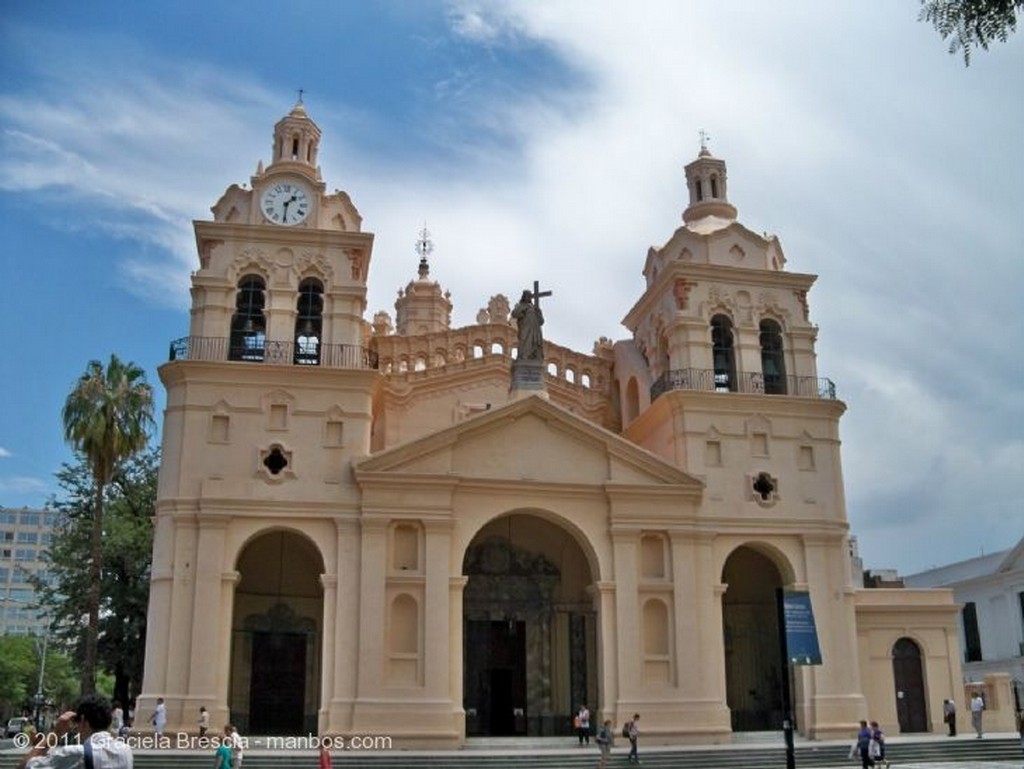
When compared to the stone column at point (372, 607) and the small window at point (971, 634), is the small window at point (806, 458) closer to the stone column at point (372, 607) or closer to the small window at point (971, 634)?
the stone column at point (372, 607)

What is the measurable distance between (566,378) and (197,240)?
13.6 metres

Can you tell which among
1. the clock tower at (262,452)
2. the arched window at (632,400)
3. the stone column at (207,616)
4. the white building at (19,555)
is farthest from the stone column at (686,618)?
the white building at (19,555)

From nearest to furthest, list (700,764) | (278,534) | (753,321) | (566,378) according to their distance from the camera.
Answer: (700,764) < (278,534) < (753,321) < (566,378)

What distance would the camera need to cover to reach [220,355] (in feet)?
102

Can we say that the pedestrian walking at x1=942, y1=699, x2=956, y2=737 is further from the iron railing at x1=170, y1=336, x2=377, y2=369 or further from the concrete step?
the iron railing at x1=170, y1=336, x2=377, y2=369

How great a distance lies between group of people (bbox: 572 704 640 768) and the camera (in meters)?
26.0

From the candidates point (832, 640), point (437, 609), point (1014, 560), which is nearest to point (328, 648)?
point (437, 609)

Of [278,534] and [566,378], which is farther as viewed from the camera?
[566,378]

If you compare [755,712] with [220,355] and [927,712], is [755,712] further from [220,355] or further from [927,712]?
[220,355]

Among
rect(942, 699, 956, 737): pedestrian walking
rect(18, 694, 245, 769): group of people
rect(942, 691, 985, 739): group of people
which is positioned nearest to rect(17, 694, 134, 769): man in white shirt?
rect(18, 694, 245, 769): group of people

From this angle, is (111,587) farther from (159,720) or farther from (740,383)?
(740,383)

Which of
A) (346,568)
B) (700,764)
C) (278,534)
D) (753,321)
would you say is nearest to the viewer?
(700,764)

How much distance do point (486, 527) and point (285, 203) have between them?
39.0 ft

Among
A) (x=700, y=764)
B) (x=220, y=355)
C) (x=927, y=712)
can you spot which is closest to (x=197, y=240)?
(x=220, y=355)
